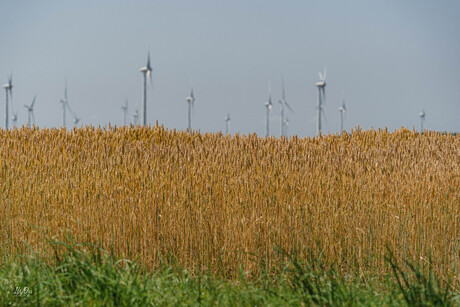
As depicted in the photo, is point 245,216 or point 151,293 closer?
point 151,293

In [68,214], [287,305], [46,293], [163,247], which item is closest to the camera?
[287,305]

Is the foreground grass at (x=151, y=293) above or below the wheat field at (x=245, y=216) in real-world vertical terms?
below

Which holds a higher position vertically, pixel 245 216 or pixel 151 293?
pixel 245 216

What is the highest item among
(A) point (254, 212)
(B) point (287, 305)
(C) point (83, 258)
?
(A) point (254, 212)

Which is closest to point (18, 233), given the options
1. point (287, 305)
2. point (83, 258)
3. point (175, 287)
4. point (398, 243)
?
point (83, 258)

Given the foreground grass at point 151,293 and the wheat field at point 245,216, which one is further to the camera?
the wheat field at point 245,216

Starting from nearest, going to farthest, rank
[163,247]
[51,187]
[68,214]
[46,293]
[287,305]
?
[287,305]
[46,293]
[163,247]
[68,214]
[51,187]

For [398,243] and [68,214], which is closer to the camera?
[398,243]

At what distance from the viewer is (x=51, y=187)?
682cm

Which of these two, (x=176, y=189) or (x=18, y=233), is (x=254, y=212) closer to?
(x=176, y=189)

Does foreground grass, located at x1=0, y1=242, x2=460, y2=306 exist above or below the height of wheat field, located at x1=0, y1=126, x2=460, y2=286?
below

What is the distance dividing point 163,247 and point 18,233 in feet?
6.86

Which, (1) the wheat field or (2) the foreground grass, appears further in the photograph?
(1) the wheat field

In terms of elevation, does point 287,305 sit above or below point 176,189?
below
